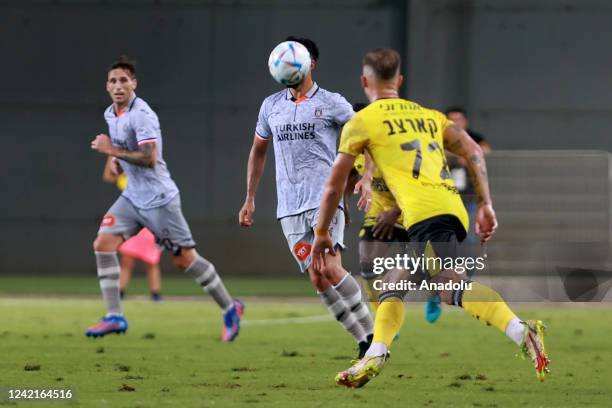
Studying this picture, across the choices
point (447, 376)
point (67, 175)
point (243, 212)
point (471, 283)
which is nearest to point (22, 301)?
point (67, 175)

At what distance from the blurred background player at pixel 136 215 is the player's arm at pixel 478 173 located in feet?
13.9

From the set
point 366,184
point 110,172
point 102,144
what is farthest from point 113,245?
point 366,184

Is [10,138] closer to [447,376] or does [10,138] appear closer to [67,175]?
[67,175]

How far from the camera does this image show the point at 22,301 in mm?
15781

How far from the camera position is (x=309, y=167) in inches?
364

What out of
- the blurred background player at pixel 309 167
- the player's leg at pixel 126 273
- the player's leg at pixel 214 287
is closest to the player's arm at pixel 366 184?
the blurred background player at pixel 309 167

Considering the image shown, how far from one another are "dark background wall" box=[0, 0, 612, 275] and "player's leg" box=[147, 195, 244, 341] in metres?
8.29

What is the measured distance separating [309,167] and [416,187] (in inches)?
80.7

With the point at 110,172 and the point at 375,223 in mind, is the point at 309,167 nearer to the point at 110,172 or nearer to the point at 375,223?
the point at 375,223

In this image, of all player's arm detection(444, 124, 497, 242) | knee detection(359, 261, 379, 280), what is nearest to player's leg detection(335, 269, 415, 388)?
player's arm detection(444, 124, 497, 242)

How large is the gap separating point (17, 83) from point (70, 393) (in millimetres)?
13160

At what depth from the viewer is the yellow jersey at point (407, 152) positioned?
7250 mm

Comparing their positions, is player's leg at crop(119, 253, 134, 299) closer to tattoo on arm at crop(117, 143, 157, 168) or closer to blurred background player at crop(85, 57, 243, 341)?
blurred background player at crop(85, 57, 243, 341)

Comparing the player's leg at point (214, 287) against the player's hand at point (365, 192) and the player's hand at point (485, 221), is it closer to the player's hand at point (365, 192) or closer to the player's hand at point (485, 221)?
the player's hand at point (365, 192)
